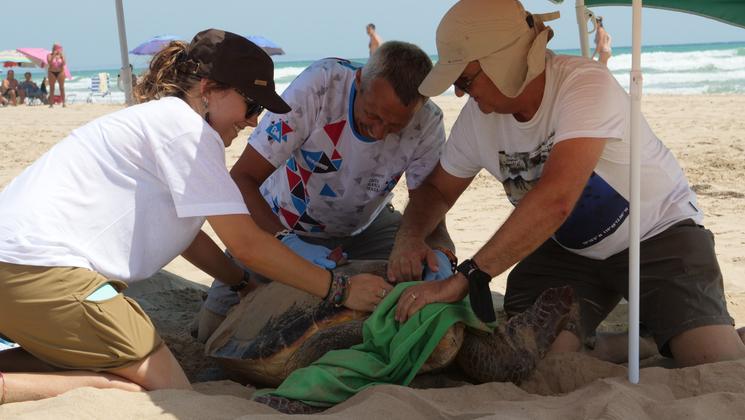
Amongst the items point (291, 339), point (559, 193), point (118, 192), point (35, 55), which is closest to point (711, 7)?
point (559, 193)

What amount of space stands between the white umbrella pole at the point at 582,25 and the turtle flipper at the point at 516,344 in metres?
1.78

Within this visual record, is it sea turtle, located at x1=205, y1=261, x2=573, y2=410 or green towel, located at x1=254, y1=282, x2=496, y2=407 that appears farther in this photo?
sea turtle, located at x1=205, y1=261, x2=573, y2=410

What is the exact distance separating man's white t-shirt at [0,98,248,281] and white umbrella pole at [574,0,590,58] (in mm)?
2527

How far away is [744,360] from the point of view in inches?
112

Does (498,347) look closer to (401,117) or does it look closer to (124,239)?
(401,117)

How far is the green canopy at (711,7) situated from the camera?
439 cm

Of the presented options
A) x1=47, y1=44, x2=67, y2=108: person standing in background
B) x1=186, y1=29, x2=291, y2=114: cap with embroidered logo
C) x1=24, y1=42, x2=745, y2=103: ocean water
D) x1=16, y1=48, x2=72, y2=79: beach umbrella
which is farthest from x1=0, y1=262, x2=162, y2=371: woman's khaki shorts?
x1=16, y1=48, x2=72, y2=79: beach umbrella

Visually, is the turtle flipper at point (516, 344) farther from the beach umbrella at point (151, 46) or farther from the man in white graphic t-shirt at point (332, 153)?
the beach umbrella at point (151, 46)

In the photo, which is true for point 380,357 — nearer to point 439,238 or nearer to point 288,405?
point 288,405

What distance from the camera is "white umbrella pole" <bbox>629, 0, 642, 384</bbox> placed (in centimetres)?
250

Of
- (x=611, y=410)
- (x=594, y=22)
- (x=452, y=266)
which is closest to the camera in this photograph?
(x=611, y=410)

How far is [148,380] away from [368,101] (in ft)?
4.57

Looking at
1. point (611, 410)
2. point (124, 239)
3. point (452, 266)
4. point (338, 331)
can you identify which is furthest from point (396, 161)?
point (611, 410)

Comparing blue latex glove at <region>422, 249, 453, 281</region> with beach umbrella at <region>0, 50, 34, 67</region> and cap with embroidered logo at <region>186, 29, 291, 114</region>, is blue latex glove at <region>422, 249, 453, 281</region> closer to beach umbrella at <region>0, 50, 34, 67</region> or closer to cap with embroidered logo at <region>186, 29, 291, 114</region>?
cap with embroidered logo at <region>186, 29, 291, 114</region>
